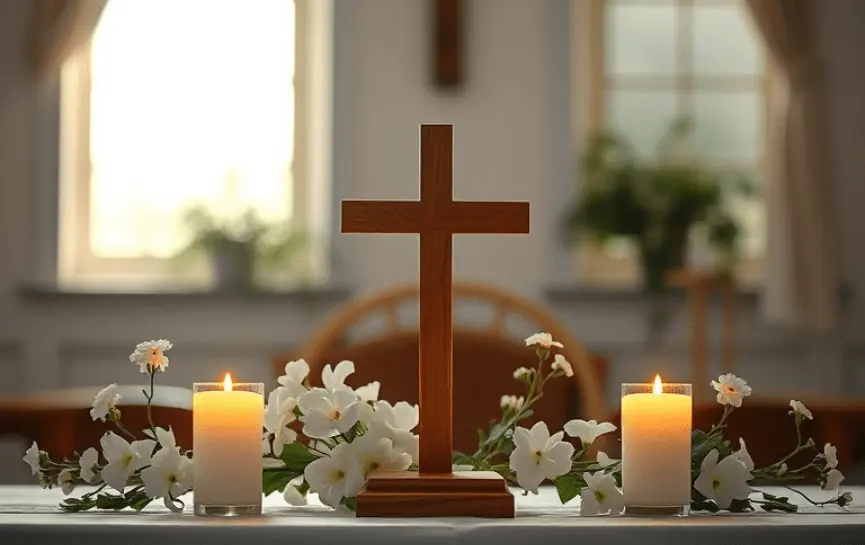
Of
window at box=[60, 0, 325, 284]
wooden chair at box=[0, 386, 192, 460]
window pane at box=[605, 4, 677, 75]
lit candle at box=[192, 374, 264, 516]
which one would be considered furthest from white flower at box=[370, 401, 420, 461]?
window pane at box=[605, 4, 677, 75]

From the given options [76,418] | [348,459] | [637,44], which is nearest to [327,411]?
[348,459]

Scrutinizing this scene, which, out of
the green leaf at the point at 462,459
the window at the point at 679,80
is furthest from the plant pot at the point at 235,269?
the green leaf at the point at 462,459

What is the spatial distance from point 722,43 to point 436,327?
335 centimetres

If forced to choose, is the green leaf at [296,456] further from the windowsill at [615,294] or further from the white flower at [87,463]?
the windowsill at [615,294]

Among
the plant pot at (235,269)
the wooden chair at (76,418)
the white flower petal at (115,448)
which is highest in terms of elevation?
the plant pot at (235,269)

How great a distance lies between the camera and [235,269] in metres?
3.88

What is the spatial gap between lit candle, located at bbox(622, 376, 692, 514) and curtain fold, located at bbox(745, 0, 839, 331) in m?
2.84

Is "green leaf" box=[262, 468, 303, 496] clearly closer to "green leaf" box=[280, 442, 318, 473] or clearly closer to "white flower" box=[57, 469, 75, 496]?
"green leaf" box=[280, 442, 318, 473]

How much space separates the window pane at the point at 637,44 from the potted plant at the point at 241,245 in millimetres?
1186

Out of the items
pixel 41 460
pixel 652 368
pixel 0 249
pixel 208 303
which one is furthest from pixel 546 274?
pixel 41 460

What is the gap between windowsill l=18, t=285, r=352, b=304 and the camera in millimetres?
3863

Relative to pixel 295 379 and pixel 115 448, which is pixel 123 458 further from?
pixel 295 379

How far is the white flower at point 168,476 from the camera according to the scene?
1011 mm

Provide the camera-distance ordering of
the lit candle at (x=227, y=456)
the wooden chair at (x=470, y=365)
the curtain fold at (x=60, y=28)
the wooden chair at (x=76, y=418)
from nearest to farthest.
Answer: the lit candle at (x=227, y=456)
the wooden chair at (x=76, y=418)
the wooden chair at (x=470, y=365)
the curtain fold at (x=60, y=28)
